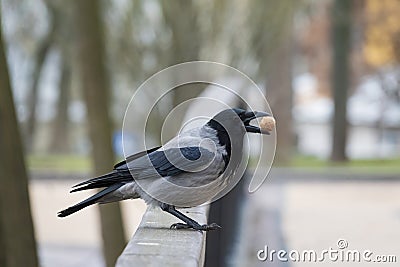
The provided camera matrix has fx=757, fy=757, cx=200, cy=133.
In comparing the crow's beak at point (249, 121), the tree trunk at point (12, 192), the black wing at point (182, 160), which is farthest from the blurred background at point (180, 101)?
the crow's beak at point (249, 121)

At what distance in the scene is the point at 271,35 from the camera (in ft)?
35.5

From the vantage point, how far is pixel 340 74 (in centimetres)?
1547

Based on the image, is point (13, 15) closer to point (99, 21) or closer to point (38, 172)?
point (38, 172)

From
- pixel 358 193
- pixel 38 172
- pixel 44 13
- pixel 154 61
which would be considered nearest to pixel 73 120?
pixel 44 13

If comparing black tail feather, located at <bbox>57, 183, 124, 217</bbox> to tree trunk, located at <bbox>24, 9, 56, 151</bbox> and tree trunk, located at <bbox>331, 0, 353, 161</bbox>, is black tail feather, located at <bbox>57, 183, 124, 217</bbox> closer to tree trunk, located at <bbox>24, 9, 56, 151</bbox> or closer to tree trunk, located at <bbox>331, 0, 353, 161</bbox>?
tree trunk, located at <bbox>331, 0, 353, 161</bbox>

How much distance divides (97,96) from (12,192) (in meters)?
2.28

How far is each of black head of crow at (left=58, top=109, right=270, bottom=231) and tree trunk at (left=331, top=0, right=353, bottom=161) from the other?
12912mm

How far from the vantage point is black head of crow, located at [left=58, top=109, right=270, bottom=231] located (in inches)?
93.4

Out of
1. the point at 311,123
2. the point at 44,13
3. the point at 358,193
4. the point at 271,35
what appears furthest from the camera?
the point at 311,123

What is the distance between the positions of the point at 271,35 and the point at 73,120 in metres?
13.8

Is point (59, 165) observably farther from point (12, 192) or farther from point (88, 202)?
point (88, 202)

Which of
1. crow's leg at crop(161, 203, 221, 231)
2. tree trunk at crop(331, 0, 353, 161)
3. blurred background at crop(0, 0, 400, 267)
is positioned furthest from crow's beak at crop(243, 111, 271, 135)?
tree trunk at crop(331, 0, 353, 161)

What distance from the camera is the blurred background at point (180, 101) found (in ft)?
16.1

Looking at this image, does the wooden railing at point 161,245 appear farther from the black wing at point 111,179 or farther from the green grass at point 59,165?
the green grass at point 59,165
